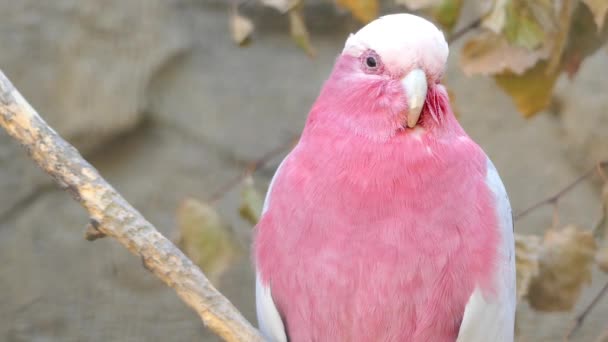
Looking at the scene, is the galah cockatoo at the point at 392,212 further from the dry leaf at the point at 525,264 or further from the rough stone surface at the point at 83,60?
the rough stone surface at the point at 83,60

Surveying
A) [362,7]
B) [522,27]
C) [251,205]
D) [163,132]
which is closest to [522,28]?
[522,27]

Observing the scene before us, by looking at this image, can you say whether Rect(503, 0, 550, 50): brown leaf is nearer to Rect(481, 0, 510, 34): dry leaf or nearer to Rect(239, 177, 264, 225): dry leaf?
Rect(481, 0, 510, 34): dry leaf

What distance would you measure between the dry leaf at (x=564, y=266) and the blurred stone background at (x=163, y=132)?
0.62 metres

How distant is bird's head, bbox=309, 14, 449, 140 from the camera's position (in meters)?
1.39

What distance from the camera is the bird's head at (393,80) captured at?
1390 millimetres

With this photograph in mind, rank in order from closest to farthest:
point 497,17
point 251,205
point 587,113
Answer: point 497,17 → point 251,205 → point 587,113

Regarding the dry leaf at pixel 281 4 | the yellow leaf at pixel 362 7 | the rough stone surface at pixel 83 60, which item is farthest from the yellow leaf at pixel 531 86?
the rough stone surface at pixel 83 60

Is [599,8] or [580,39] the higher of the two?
[599,8]

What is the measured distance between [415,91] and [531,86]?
16.0 inches

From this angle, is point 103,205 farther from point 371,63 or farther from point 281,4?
point 281,4

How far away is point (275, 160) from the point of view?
2.48 m

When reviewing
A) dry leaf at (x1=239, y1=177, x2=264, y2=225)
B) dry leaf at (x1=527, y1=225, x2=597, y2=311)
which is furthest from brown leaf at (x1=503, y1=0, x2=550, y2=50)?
dry leaf at (x1=239, y1=177, x2=264, y2=225)

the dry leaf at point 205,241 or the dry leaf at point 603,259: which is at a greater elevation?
the dry leaf at point 603,259

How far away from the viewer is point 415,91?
54.4 inches
